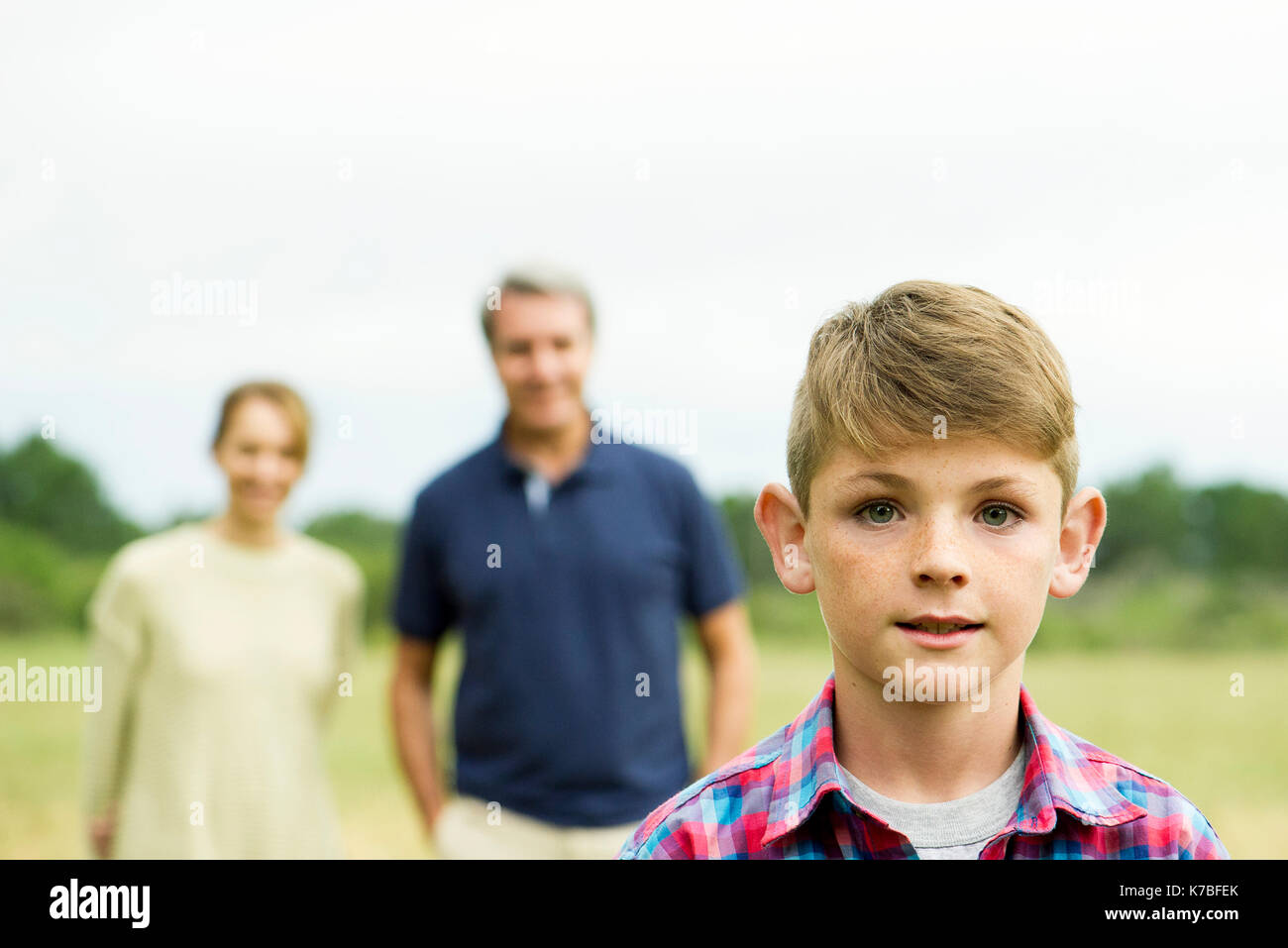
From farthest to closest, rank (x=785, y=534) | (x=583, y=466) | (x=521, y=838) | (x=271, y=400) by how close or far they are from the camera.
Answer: (x=271, y=400) → (x=583, y=466) → (x=521, y=838) → (x=785, y=534)

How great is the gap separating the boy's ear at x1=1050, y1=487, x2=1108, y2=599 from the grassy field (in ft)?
23.0

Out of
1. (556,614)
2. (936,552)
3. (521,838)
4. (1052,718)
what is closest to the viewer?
(936,552)

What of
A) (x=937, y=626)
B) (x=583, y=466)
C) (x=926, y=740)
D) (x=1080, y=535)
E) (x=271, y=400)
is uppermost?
(x=271, y=400)

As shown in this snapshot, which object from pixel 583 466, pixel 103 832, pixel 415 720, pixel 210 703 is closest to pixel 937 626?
pixel 583 466

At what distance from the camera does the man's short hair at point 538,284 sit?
357cm

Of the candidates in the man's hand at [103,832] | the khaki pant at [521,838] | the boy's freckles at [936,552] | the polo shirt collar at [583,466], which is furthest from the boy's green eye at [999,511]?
the man's hand at [103,832]

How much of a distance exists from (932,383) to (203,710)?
3011mm

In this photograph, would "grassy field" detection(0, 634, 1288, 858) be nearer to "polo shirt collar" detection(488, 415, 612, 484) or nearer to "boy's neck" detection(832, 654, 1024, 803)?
"polo shirt collar" detection(488, 415, 612, 484)

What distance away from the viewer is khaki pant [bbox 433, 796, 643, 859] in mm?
3285

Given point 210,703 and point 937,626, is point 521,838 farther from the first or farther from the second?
point 937,626

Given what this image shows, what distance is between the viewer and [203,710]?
3914mm

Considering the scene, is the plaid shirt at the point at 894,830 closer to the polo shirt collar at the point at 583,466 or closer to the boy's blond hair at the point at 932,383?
the boy's blond hair at the point at 932,383
